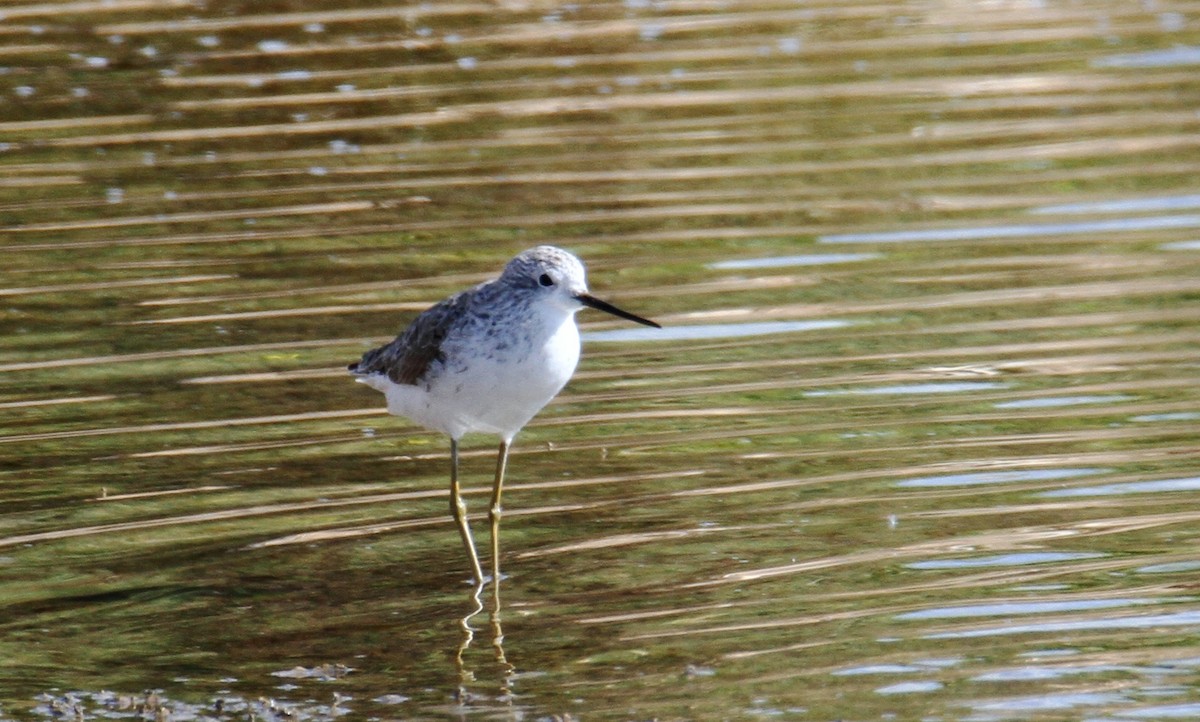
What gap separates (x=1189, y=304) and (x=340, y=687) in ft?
18.9

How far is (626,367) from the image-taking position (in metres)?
10.5

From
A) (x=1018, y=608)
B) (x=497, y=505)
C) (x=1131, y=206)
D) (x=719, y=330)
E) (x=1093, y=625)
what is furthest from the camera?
(x=1131, y=206)

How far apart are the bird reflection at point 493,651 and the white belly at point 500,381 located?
2.27 feet

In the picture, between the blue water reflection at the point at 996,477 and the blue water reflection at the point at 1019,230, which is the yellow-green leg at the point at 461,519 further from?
the blue water reflection at the point at 1019,230

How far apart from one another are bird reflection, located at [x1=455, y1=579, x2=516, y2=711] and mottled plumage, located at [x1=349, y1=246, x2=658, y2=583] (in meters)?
0.22

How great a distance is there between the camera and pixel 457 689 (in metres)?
7.09

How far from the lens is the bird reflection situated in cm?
698

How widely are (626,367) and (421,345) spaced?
240 cm

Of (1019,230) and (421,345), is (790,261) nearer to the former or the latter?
(1019,230)

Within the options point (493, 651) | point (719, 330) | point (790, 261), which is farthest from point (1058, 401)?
point (493, 651)

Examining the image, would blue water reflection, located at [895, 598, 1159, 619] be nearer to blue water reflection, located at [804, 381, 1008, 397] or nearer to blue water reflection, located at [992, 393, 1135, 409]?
blue water reflection, located at [992, 393, 1135, 409]

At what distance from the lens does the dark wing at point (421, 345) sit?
320 inches

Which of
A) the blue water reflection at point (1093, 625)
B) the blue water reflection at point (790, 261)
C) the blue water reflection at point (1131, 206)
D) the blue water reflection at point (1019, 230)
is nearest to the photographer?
the blue water reflection at point (1093, 625)

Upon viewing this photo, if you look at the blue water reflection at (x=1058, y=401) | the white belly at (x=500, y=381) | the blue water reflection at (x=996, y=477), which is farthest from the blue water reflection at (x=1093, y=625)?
the blue water reflection at (x=1058, y=401)
